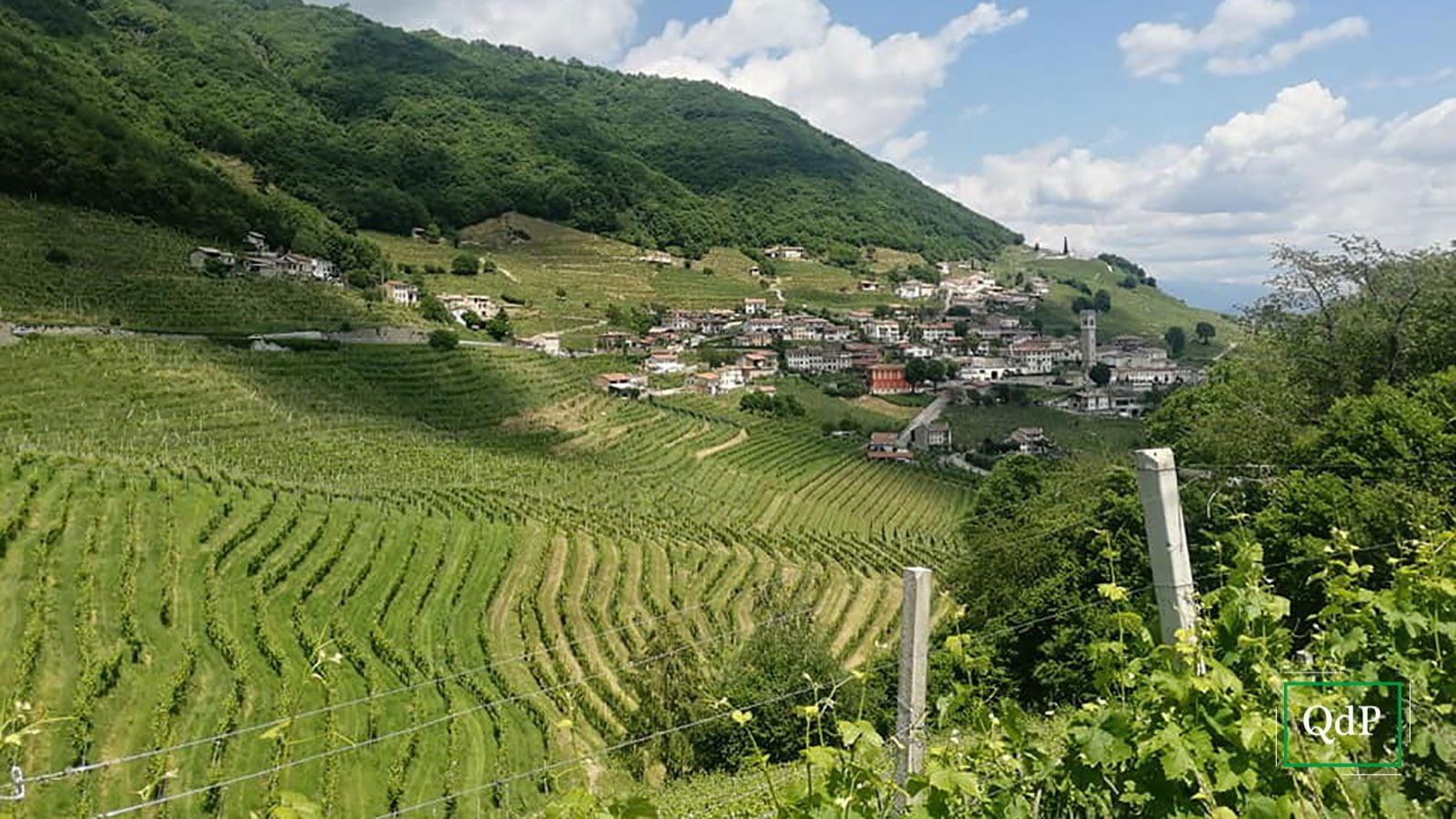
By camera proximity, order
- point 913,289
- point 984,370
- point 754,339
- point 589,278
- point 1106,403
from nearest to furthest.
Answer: point 1106,403 → point 984,370 → point 754,339 → point 589,278 → point 913,289

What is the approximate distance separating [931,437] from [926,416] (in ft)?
25.8

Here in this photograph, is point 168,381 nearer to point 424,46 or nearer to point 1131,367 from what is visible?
point 1131,367

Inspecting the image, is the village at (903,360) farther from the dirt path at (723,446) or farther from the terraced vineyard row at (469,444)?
the terraced vineyard row at (469,444)

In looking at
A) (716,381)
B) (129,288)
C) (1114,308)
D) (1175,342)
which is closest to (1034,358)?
(1175,342)

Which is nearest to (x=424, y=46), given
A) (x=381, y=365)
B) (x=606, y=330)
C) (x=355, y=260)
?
(x=355, y=260)

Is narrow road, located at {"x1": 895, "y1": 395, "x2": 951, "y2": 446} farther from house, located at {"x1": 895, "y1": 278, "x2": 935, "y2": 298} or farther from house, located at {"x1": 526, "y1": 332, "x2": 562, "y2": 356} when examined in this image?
house, located at {"x1": 895, "y1": 278, "x2": 935, "y2": 298}

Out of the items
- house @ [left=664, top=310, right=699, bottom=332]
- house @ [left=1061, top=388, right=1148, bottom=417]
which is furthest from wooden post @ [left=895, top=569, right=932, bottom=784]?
house @ [left=664, top=310, right=699, bottom=332]

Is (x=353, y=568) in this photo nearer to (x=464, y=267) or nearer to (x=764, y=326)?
(x=764, y=326)

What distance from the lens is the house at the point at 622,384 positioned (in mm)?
61312

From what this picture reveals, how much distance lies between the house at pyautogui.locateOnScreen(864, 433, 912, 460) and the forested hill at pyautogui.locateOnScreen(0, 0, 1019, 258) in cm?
5976

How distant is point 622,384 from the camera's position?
204 feet

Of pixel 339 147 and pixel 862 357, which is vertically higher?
pixel 339 147

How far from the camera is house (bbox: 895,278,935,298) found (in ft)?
414

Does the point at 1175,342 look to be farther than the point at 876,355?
Yes
